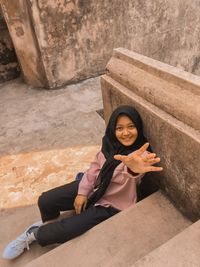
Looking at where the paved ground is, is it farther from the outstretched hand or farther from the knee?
the outstretched hand

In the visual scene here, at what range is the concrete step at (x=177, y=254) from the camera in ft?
3.88

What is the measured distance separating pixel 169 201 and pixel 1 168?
214cm

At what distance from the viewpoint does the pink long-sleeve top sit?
6.16 feet

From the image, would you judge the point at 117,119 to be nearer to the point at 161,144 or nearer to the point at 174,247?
the point at 161,144

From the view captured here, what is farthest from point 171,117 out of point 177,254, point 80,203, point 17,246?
point 17,246

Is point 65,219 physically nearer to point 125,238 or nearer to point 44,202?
point 44,202

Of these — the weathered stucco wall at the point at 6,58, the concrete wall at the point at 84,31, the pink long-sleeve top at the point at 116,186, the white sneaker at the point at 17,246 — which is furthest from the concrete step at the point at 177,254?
the weathered stucco wall at the point at 6,58

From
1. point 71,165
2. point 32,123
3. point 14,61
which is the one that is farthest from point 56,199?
point 14,61

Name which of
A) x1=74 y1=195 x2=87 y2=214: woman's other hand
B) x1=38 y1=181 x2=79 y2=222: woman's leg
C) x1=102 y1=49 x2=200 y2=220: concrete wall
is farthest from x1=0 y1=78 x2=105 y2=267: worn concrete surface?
x1=102 y1=49 x2=200 y2=220: concrete wall

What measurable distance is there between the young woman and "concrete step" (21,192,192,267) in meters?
0.12

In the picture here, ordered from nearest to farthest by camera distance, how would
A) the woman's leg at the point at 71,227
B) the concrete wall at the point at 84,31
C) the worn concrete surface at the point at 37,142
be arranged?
1. the woman's leg at the point at 71,227
2. the worn concrete surface at the point at 37,142
3. the concrete wall at the point at 84,31

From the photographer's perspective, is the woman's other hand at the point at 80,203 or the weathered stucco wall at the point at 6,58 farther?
the weathered stucco wall at the point at 6,58

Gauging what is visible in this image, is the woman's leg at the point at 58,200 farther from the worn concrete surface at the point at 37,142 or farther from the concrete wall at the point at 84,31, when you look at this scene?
the concrete wall at the point at 84,31

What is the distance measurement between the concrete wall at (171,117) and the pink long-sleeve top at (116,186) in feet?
0.73
